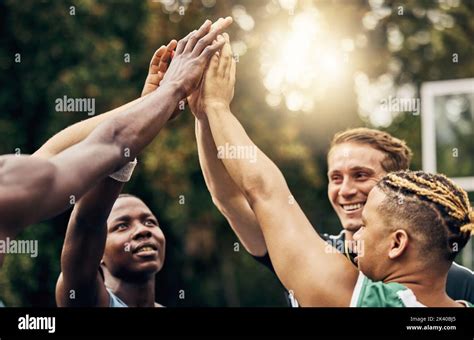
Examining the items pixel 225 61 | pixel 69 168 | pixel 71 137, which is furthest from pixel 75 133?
pixel 69 168

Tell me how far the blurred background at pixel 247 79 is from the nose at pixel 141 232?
1.88 m

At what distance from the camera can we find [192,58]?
3119 millimetres

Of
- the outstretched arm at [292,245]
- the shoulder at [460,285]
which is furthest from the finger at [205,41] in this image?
the shoulder at [460,285]

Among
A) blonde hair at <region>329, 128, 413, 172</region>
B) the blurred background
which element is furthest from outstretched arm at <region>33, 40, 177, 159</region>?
the blurred background

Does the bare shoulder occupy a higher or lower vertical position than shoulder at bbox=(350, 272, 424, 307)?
higher

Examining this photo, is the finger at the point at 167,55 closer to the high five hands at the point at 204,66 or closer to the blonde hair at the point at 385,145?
the high five hands at the point at 204,66

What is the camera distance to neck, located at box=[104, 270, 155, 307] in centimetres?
362

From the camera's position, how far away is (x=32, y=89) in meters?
5.97

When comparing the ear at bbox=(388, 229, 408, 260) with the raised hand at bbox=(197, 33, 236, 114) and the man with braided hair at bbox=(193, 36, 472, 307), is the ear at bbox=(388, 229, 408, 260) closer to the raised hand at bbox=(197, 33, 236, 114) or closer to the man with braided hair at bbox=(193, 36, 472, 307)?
the man with braided hair at bbox=(193, 36, 472, 307)

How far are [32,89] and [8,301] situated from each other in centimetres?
153

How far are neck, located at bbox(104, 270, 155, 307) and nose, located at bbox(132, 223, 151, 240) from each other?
199 mm

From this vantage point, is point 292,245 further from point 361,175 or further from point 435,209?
point 361,175

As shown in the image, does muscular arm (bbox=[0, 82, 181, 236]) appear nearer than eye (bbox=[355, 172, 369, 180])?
Yes

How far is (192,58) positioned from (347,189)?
883mm
